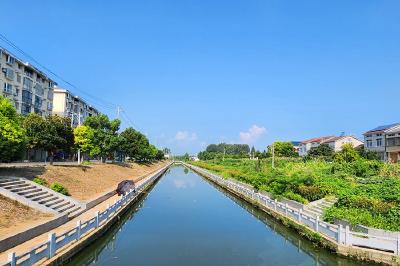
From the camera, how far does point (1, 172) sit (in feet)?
66.3

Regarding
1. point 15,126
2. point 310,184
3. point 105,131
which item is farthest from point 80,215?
point 105,131

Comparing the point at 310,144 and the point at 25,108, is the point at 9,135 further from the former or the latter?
the point at 310,144

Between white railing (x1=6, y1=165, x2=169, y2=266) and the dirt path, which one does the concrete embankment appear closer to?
white railing (x1=6, y1=165, x2=169, y2=266)

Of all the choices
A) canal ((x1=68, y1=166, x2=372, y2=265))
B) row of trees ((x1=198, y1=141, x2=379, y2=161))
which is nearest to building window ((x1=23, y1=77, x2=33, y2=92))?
row of trees ((x1=198, y1=141, x2=379, y2=161))

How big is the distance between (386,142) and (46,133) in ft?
165

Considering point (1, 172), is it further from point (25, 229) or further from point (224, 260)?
point (224, 260)

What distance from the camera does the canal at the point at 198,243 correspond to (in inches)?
527

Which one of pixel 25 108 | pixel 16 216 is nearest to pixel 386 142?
pixel 16 216

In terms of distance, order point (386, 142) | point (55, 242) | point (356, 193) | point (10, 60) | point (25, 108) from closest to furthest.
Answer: point (55, 242), point (356, 193), point (10, 60), point (386, 142), point (25, 108)

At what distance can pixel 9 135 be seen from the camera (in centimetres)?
2038

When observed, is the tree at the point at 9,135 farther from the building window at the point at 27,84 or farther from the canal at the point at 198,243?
the building window at the point at 27,84

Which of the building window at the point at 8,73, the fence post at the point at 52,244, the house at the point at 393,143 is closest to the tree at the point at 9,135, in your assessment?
the fence post at the point at 52,244

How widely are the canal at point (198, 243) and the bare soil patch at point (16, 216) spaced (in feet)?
8.48

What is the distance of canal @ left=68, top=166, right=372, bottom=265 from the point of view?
1339 centimetres
